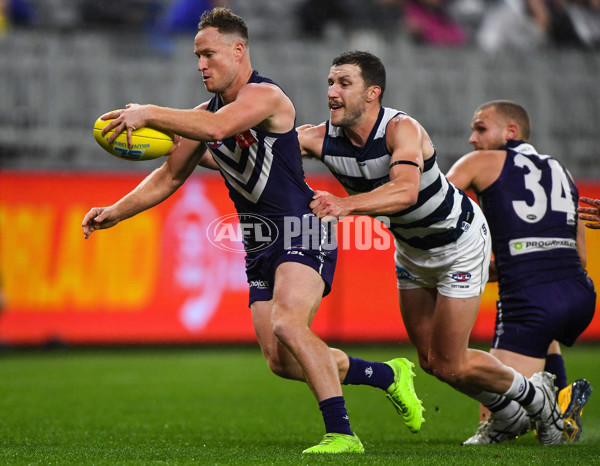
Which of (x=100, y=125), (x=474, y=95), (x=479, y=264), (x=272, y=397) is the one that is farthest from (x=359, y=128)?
(x=474, y=95)

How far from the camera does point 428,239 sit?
17.4ft

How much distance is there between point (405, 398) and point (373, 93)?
177 cm

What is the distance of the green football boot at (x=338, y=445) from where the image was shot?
14.4 feet

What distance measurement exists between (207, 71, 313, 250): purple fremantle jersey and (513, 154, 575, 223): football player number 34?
1647 mm

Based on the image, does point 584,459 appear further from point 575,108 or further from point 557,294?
point 575,108

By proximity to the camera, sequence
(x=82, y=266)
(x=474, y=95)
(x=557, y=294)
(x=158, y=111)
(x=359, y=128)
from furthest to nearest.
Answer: (x=474, y=95) → (x=82, y=266) → (x=557, y=294) → (x=359, y=128) → (x=158, y=111)

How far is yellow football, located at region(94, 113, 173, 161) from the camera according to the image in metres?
4.57

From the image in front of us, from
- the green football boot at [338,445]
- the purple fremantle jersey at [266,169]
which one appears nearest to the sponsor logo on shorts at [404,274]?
the purple fremantle jersey at [266,169]

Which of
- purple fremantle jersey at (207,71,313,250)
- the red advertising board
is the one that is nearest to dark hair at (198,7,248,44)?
purple fremantle jersey at (207,71,313,250)

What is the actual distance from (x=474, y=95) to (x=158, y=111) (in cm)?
1201

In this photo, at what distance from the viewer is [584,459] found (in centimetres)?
450

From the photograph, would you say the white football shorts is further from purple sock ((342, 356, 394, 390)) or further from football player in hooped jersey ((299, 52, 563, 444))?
purple sock ((342, 356, 394, 390))

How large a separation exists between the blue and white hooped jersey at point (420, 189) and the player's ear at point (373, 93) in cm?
10

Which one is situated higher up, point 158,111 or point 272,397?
point 158,111
